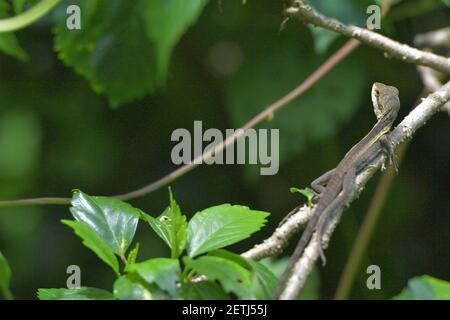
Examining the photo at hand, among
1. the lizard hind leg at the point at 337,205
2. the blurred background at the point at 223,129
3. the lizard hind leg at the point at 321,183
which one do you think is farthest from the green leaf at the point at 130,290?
the blurred background at the point at 223,129

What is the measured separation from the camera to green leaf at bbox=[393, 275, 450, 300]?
0.91 meters

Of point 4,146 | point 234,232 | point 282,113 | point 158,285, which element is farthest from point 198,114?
point 158,285

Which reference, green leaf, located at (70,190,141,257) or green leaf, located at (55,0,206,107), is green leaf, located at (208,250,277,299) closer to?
green leaf, located at (70,190,141,257)

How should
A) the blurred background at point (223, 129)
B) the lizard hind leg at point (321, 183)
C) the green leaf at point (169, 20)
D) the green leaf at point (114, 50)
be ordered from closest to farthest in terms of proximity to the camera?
the green leaf at point (169, 20)
the lizard hind leg at point (321, 183)
the green leaf at point (114, 50)
the blurred background at point (223, 129)

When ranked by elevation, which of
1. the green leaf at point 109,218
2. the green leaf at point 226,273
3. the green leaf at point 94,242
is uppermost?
the green leaf at point 109,218

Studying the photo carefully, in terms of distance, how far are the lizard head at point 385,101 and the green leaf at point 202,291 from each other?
780mm

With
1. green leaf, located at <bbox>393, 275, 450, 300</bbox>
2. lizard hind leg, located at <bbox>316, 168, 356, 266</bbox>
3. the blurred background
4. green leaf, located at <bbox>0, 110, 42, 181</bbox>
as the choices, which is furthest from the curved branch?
green leaf, located at <bbox>0, 110, 42, 181</bbox>

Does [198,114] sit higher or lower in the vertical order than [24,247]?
higher

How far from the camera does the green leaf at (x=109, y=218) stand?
112 cm

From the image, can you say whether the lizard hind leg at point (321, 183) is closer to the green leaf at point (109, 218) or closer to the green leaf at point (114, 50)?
the green leaf at point (109, 218)

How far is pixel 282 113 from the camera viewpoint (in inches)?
81.7

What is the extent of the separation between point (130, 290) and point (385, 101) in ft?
2.98

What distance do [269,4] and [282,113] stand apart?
A: 351 millimetres
